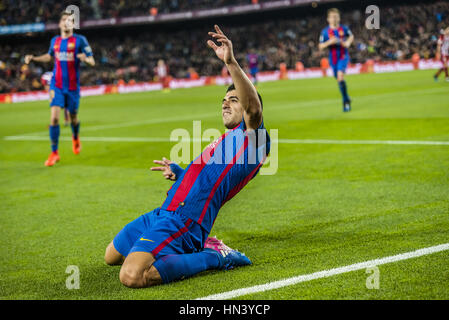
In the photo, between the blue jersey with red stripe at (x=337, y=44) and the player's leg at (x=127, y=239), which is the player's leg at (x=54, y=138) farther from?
the blue jersey with red stripe at (x=337, y=44)

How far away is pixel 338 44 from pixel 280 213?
1175cm

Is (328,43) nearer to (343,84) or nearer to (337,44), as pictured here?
(337,44)

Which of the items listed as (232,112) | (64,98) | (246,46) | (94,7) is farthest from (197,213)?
(246,46)

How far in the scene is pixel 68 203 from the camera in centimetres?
828

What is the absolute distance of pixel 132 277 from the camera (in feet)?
14.9

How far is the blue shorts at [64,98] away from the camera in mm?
12461

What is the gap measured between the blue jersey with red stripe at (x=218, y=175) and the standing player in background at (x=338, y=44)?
497 inches

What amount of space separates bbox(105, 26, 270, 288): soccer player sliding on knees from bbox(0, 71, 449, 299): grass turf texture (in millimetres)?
118

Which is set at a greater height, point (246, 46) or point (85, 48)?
point (246, 46)

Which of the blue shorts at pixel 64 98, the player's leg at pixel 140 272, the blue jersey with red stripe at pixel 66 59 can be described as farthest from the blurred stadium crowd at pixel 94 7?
the player's leg at pixel 140 272

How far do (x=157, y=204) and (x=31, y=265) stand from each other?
2.63 m

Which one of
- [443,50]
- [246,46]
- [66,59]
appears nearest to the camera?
[66,59]
